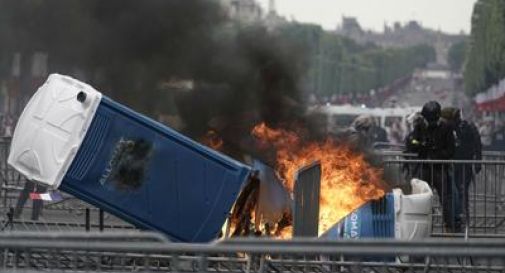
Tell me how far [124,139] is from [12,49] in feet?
23.8

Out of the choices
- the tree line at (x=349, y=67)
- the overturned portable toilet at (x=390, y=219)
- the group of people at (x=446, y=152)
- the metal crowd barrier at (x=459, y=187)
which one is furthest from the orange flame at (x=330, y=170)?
the tree line at (x=349, y=67)

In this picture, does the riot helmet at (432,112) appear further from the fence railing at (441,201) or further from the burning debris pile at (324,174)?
the burning debris pile at (324,174)

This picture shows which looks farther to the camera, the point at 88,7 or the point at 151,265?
the point at 88,7

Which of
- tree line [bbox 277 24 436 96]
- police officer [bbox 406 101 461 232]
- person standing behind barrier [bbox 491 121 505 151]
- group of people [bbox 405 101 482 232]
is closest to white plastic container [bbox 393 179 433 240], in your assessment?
group of people [bbox 405 101 482 232]

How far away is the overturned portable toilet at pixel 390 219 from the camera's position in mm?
10180

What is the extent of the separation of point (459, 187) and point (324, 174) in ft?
8.65

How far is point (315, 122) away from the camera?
11.9 m

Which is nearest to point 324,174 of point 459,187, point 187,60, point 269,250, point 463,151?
point 187,60

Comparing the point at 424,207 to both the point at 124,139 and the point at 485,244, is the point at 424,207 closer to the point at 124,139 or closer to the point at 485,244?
the point at 124,139

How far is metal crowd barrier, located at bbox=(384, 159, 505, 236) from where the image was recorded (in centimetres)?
1297

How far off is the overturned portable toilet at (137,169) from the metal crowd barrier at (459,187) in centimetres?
339

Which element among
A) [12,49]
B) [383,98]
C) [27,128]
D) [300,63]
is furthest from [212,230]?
[383,98]

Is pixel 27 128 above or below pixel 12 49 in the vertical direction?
below

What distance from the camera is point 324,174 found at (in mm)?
11000
